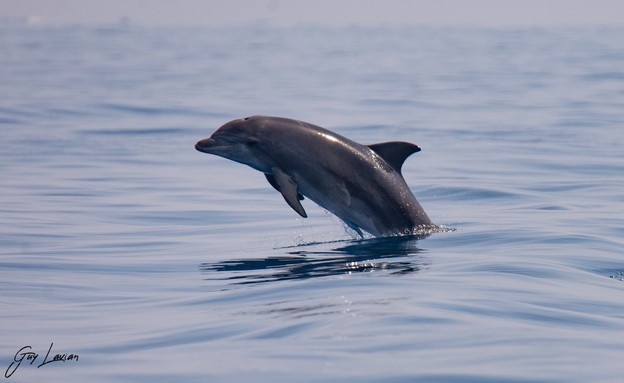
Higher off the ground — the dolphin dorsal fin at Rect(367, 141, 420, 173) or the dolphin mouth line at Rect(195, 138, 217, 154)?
the dolphin dorsal fin at Rect(367, 141, 420, 173)

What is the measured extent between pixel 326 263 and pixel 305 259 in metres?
0.43

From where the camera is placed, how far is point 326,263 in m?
11.2

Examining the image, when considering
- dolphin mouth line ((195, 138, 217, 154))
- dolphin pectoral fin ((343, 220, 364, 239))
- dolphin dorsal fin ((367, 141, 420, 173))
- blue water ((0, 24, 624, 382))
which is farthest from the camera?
dolphin mouth line ((195, 138, 217, 154))

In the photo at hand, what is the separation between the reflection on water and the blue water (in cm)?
4

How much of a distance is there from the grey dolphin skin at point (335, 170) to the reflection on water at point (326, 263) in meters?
0.29

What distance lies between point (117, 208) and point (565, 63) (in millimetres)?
44605

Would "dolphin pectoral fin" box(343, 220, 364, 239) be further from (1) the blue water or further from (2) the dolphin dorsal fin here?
(2) the dolphin dorsal fin

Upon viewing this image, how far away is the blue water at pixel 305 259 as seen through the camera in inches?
303

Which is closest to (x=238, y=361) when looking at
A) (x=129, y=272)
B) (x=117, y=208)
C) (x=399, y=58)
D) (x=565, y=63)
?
(x=129, y=272)

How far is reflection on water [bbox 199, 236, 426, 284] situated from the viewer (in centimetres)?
1065
